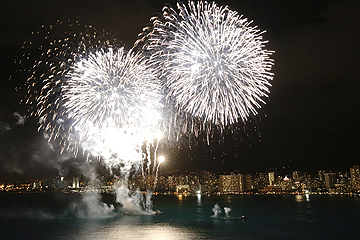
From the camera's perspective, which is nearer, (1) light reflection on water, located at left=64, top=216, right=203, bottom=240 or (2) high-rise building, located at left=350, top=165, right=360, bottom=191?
(1) light reflection on water, located at left=64, top=216, right=203, bottom=240

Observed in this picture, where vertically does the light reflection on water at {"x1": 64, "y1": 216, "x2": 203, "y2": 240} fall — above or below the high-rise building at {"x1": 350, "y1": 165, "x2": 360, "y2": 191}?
below

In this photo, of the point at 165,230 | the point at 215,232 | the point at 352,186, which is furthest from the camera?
the point at 352,186

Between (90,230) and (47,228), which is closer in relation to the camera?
(90,230)

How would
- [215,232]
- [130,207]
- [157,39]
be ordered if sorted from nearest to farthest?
[157,39]
[215,232]
[130,207]

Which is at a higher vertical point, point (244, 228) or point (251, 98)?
point (251, 98)

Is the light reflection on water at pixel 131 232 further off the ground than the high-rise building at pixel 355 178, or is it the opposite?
the high-rise building at pixel 355 178

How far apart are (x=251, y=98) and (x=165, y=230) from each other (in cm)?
3316

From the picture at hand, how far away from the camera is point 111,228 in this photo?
52094 mm

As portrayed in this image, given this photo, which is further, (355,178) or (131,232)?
(355,178)

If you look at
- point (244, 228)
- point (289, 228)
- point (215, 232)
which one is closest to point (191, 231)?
point (215, 232)

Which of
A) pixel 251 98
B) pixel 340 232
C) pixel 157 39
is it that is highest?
pixel 157 39

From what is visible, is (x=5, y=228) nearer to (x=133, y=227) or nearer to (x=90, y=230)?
(x=90, y=230)

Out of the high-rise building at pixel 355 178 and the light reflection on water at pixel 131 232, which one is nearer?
the light reflection on water at pixel 131 232

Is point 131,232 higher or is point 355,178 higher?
point 355,178
